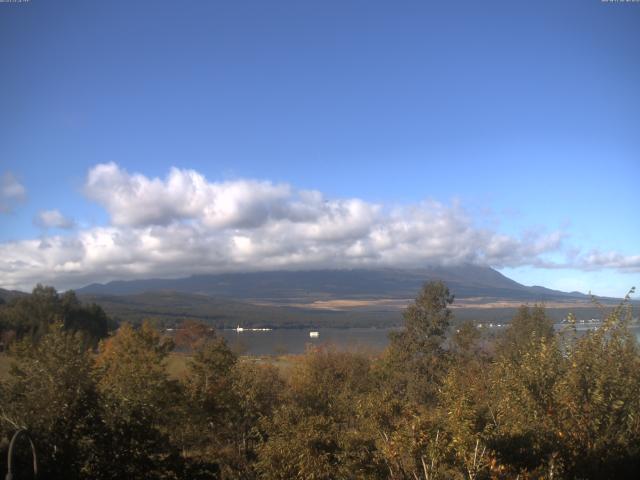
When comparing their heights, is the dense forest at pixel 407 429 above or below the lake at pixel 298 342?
above

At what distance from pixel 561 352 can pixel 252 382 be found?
15.4 m

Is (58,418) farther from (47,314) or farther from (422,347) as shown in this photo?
(47,314)

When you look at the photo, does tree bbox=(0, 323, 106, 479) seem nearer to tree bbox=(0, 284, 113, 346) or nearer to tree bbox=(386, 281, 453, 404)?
tree bbox=(386, 281, 453, 404)

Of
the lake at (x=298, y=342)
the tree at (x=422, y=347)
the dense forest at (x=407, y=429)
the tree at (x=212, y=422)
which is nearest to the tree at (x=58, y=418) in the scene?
the dense forest at (x=407, y=429)

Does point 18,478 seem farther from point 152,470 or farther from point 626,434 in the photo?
point 626,434

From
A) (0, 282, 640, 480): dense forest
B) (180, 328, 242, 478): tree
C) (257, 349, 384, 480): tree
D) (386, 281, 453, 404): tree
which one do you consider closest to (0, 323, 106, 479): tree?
(0, 282, 640, 480): dense forest

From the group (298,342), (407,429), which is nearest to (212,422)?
(407,429)

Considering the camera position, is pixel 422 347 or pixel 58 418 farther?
pixel 422 347

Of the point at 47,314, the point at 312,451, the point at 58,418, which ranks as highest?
the point at 58,418

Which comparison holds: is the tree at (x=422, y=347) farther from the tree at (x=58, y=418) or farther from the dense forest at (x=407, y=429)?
the tree at (x=58, y=418)

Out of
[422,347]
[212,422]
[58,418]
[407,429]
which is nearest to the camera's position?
[407,429]

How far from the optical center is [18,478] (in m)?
11.6

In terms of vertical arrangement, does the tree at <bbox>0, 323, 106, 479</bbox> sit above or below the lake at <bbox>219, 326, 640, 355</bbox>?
above

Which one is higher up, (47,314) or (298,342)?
(47,314)
